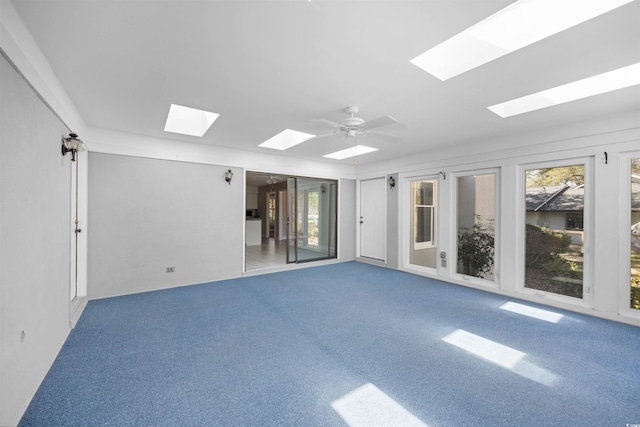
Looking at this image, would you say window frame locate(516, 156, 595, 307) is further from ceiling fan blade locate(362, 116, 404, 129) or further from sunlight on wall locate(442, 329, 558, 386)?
ceiling fan blade locate(362, 116, 404, 129)

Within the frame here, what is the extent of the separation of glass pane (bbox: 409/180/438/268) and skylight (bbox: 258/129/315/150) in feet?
9.45

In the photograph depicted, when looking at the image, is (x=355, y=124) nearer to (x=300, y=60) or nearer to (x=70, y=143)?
(x=300, y=60)

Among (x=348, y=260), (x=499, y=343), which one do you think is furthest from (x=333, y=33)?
(x=348, y=260)

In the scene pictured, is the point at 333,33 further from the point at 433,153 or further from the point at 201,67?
the point at 433,153

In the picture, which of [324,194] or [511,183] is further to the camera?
[324,194]

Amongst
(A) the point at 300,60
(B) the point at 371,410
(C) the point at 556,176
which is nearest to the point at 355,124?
(A) the point at 300,60

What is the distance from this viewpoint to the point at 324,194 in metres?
7.00

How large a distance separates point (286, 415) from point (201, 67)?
2771 mm

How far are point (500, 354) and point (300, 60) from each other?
126 inches

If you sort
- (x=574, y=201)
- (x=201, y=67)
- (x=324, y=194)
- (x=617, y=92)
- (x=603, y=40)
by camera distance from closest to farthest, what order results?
1. (x=603, y=40)
2. (x=201, y=67)
3. (x=617, y=92)
4. (x=574, y=201)
5. (x=324, y=194)

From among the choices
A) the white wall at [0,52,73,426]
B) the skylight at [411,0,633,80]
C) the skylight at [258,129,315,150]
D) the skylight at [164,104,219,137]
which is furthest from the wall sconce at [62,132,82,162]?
the skylight at [411,0,633,80]

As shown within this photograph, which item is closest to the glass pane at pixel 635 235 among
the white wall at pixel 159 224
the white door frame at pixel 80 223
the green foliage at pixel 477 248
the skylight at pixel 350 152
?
the green foliage at pixel 477 248

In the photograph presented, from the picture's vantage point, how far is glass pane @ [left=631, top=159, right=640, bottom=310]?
3.27 meters

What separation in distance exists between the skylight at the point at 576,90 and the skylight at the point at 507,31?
112 cm
